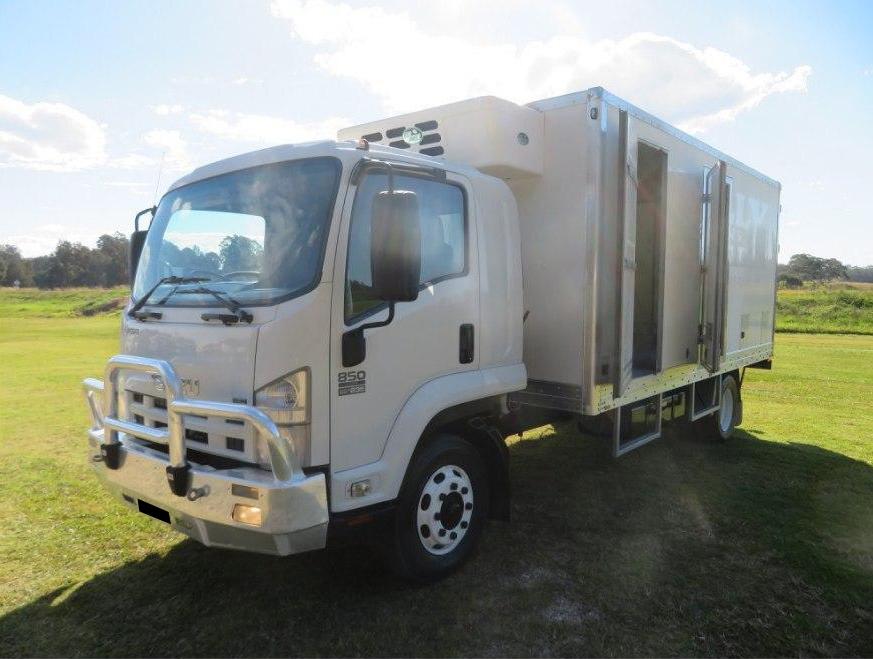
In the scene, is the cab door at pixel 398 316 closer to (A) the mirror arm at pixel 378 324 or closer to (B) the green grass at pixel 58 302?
(A) the mirror arm at pixel 378 324

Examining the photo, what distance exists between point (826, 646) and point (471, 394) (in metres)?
2.33

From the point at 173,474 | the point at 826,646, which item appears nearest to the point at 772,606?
the point at 826,646

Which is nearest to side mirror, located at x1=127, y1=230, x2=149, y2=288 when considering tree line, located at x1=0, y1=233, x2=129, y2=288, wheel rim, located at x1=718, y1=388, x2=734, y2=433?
wheel rim, located at x1=718, y1=388, x2=734, y2=433

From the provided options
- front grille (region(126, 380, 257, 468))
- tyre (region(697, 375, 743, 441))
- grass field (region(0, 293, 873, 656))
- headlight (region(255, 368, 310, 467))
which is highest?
headlight (region(255, 368, 310, 467))

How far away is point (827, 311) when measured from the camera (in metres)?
34.5

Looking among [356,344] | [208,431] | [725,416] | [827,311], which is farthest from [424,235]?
[827,311]

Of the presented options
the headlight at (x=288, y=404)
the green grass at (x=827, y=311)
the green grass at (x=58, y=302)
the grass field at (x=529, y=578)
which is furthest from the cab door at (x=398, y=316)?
the green grass at (x=58, y=302)

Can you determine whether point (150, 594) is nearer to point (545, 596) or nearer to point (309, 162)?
point (545, 596)

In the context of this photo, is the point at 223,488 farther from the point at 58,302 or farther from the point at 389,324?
the point at 58,302

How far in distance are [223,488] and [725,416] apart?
662 centimetres

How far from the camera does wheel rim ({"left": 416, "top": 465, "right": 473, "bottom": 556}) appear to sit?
12.3ft

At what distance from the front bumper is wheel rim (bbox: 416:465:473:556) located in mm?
847

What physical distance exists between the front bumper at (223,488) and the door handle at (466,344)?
4.17 feet

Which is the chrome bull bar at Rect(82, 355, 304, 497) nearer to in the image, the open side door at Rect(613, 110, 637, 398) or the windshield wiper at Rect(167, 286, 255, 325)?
the windshield wiper at Rect(167, 286, 255, 325)
